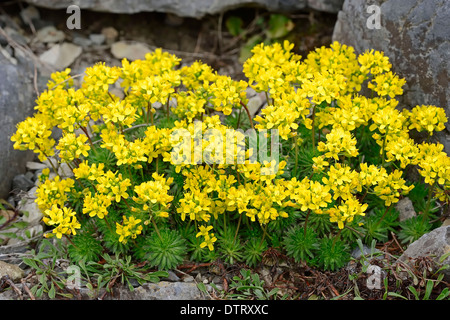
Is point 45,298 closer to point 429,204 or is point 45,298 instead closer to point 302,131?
point 302,131

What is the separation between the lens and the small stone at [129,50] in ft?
21.5

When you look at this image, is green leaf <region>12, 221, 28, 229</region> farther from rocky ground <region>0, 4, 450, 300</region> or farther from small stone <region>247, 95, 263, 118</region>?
small stone <region>247, 95, 263, 118</region>

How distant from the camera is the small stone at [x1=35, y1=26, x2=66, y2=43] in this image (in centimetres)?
659

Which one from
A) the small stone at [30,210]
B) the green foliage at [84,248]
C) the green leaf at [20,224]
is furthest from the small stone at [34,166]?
the green foliage at [84,248]

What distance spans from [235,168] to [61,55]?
355cm

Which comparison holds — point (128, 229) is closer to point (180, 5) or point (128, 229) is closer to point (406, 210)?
point (406, 210)

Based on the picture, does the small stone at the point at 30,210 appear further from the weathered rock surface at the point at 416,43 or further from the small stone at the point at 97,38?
the weathered rock surface at the point at 416,43

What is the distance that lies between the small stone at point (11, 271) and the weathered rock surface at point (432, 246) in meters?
2.82

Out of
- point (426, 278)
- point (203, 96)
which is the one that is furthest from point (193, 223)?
point (426, 278)

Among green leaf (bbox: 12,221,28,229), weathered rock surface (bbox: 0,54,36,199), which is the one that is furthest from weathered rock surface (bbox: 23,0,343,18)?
green leaf (bbox: 12,221,28,229)

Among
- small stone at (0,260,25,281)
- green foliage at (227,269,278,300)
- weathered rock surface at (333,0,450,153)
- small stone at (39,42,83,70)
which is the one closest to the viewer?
green foliage at (227,269,278,300)

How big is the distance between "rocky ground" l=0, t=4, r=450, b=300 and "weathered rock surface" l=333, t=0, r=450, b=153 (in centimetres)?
96

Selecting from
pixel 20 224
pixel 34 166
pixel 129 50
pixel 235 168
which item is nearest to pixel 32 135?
pixel 20 224

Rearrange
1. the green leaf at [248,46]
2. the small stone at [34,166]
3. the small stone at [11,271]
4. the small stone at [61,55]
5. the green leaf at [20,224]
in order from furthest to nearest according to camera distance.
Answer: the green leaf at [248,46] < the small stone at [61,55] < the small stone at [34,166] < the green leaf at [20,224] < the small stone at [11,271]
